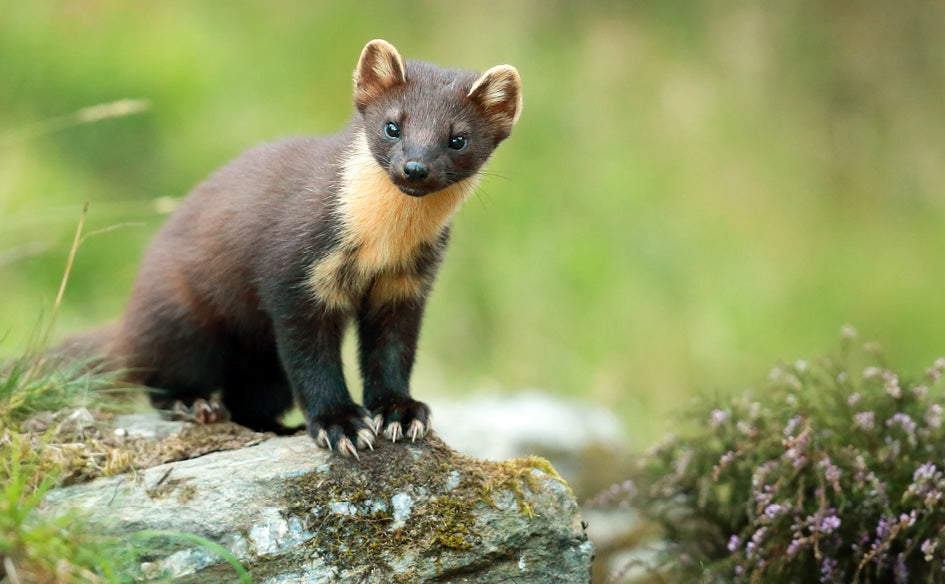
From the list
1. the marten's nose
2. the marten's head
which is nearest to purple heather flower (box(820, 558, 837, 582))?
the marten's head

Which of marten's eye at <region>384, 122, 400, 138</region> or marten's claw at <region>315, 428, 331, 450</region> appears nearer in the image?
marten's claw at <region>315, 428, 331, 450</region>

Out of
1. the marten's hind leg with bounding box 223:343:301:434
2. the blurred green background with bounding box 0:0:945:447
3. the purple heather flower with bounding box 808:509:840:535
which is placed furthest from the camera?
the blurred green background with bounding box 0:0:945:447

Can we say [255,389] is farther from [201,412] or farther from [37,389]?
[37,389]

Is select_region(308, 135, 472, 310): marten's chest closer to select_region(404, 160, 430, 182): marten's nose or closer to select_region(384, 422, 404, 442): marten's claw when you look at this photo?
select_region(404, 160, 430, 182): marten's nose

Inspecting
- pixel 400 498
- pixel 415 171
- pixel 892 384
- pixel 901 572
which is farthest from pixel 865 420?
pixel 415 171

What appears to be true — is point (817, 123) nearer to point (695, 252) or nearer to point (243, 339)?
point (695, 252)

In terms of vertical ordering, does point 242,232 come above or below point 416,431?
above

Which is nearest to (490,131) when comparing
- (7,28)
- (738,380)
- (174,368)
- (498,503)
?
(498,503)
